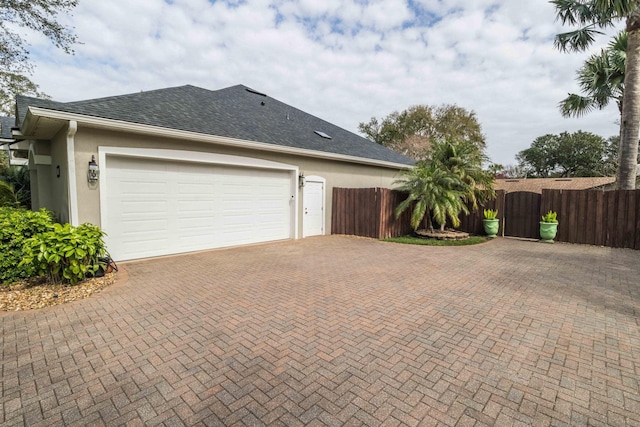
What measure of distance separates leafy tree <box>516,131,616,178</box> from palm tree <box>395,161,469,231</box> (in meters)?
29.2

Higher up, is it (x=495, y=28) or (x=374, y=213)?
(x=495, y=28)

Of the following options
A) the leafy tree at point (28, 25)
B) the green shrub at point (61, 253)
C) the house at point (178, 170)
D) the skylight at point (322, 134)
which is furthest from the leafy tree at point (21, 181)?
the skylight at point (322, 134)

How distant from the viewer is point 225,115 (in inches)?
374

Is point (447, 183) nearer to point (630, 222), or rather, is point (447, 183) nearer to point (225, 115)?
point (630, 222)

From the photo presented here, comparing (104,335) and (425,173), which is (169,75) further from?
(104,335)

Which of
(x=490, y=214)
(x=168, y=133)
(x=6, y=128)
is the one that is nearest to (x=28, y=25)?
(x=6, y=128)

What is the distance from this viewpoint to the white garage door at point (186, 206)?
6582mm

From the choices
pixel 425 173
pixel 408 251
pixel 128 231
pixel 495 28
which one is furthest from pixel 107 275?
pixel 495 28

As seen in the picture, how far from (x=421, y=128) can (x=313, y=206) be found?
23.0 metres

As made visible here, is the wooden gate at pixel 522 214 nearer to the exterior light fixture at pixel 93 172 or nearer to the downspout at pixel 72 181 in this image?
the exterior light fixture at pixel 93 172

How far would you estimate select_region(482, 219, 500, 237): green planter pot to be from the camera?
10906 mm

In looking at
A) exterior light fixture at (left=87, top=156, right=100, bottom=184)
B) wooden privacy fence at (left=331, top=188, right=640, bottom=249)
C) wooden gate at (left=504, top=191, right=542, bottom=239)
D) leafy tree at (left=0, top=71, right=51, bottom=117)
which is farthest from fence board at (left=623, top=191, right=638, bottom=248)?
leafy tree at (left=0, top=71, right=51, bottom=117)

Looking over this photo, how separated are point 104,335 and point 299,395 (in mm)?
2505

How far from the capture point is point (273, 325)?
3.64 metres
